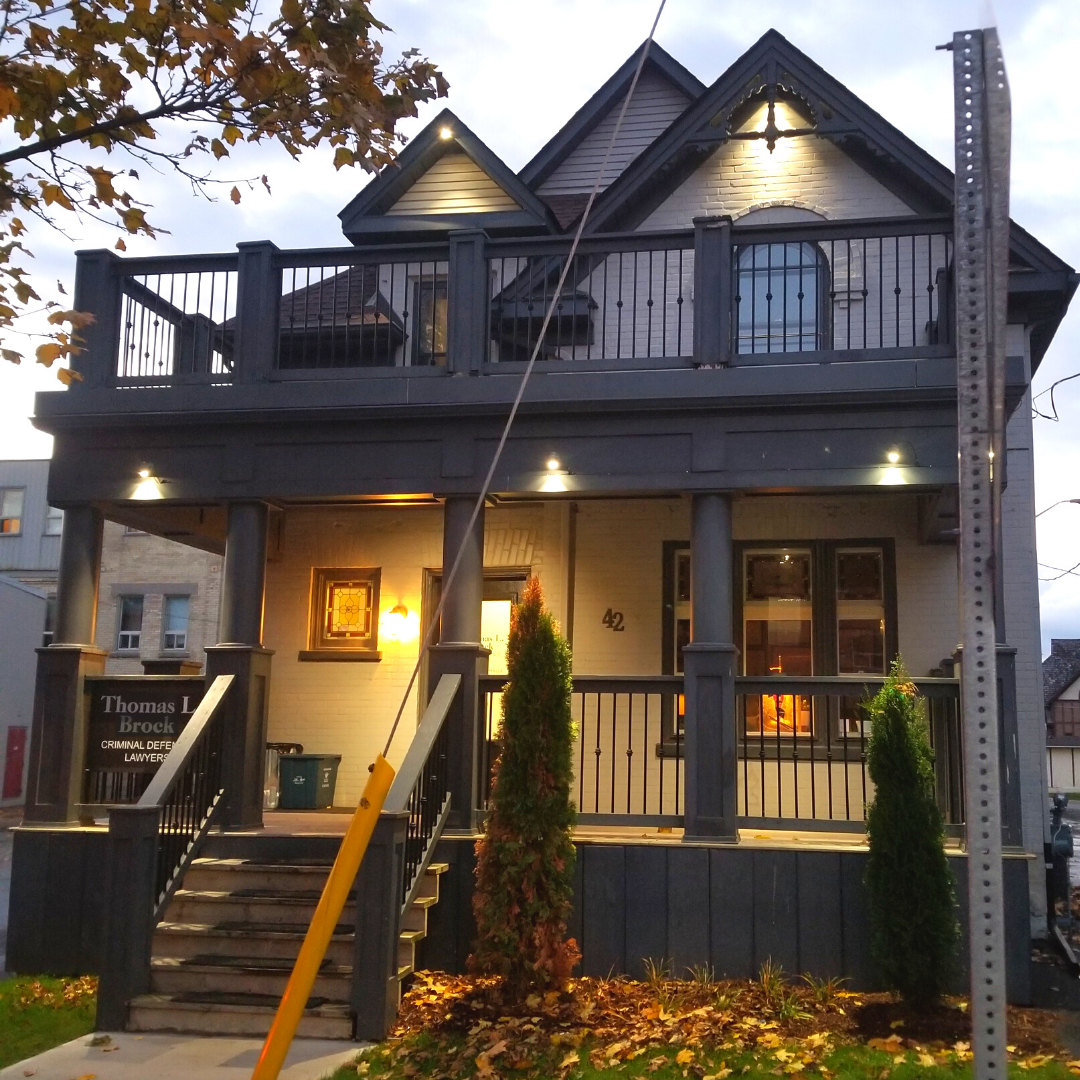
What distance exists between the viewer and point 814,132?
11836mm

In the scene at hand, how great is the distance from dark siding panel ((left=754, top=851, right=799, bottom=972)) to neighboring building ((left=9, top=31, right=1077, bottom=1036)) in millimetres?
21

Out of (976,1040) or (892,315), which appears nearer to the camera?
(976,1040)

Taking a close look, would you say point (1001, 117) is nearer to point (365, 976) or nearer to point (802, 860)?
point (365, 976)

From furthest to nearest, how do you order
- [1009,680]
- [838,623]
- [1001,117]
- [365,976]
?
[838,623]
[1009,680]
[365,976]
[1001,117]

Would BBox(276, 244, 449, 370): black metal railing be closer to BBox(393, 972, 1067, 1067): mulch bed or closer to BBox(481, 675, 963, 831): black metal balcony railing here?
BBox(481, 675, 963, 831): black metal balcony railing

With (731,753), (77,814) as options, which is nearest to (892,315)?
(731,753)

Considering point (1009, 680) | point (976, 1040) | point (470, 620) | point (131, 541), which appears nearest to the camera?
point (976, 1040)

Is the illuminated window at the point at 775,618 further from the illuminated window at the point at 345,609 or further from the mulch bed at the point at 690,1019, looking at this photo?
the illuminated window at the point at 345,609

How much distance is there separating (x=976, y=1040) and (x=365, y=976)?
5471 mm

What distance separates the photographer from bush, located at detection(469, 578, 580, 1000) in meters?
7.46

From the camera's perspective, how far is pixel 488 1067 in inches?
248

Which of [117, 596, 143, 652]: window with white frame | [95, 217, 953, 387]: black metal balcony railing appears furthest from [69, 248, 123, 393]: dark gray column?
[117, 596, 143, 652]: window with white frame

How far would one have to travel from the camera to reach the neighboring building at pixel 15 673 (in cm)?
3150

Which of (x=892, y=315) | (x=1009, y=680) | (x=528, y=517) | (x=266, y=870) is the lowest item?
(x=266, y=870)
